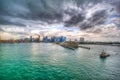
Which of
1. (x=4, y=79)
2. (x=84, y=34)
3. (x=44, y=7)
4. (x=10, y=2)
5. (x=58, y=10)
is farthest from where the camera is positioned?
(x=84, y=34)

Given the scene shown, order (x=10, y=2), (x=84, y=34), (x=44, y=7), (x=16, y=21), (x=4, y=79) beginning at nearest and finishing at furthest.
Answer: (x=4, y=79)
(x=10, y=2)
(x=44, y=7)
(x=16, y=21)
(x=84, y=34)

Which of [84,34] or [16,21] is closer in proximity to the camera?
[16,21]

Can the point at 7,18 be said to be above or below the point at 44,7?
below

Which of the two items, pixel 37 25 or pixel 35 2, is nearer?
pixel 35 2

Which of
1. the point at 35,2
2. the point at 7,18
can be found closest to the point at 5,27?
the point at 7,18

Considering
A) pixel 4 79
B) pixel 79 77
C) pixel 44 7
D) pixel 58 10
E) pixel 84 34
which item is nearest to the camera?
pixel 4 79

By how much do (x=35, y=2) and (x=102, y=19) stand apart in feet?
22.1

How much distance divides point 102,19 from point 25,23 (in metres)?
8.34

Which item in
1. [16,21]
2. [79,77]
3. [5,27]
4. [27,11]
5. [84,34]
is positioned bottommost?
[79,77]

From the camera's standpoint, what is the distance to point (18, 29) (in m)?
11.2

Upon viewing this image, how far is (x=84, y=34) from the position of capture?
11523 millimetres

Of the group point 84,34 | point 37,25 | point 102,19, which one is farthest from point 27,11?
point 102,19

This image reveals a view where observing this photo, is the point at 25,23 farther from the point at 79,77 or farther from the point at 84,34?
the point at 79,77

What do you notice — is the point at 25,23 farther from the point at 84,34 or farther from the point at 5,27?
the point at 84,34
